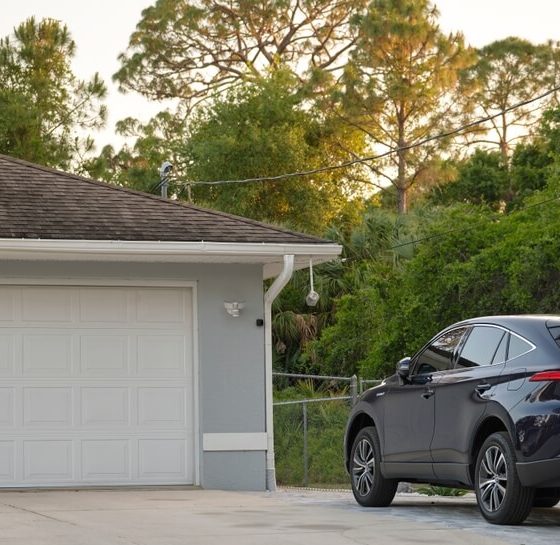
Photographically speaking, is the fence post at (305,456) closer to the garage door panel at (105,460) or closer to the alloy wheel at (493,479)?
the garage door panel at (105,460)

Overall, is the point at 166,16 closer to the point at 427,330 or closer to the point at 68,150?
the point at 68,150

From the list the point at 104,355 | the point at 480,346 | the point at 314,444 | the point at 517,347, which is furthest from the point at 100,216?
the point at 314,444

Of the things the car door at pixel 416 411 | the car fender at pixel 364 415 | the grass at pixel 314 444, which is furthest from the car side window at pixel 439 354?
the grass at pixel 314 444

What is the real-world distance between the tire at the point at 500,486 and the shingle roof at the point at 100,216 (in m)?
5.55

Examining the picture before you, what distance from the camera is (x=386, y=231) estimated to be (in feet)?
110

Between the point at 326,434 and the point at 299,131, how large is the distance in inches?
939

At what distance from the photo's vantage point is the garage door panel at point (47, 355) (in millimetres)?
14812

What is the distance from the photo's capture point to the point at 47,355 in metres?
14.9

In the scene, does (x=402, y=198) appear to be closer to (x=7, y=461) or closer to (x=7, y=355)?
(x=7, y=355)

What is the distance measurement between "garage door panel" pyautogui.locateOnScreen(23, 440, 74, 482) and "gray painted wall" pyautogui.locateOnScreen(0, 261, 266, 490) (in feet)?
5.05

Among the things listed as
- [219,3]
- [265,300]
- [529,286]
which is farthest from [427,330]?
[219,3]

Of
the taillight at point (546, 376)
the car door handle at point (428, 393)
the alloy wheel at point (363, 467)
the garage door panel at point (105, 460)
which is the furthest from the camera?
the garage door panel at point (105, 460)

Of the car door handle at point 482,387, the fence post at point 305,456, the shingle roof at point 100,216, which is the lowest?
the fence post at point 305,456

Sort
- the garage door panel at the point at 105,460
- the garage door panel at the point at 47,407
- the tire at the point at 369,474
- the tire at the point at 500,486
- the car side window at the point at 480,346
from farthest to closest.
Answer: the garage door panel at the point at 105,460
the garage door panel at the point at 47,407
the tire at the point at 369,474
the car side window at the point at 480,346
the tire at the point at 500,486
